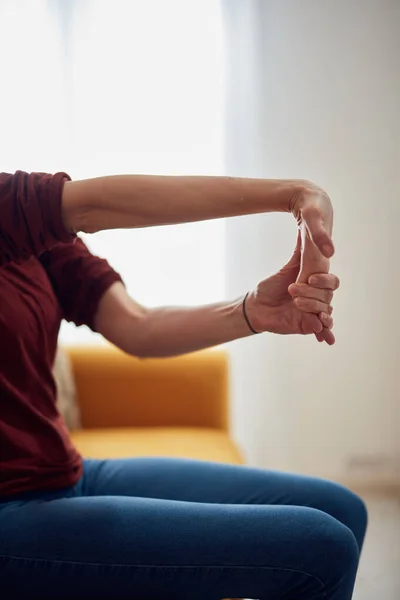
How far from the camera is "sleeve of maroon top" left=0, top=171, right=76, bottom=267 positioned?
2.75 ft

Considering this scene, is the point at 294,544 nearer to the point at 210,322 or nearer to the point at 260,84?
the point at 210,322

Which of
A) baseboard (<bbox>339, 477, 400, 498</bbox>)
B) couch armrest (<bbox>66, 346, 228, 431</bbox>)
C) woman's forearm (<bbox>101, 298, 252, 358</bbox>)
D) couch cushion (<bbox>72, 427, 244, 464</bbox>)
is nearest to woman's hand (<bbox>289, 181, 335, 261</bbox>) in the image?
woman's forearm (<bbox>101, 298, 252, 358</bbox>)

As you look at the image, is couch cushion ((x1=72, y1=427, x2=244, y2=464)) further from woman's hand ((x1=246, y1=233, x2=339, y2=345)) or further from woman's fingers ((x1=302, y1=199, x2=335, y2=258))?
woman's fingers ((x1=302, y1=199, x2=335, y2=258))

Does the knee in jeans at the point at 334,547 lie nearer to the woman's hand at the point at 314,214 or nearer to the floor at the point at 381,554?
the woman's hand at the point at 314,214

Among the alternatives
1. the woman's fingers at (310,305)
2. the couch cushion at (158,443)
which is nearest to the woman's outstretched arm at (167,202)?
the woman's fingers at (310,305)

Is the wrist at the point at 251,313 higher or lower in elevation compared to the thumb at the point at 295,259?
lower

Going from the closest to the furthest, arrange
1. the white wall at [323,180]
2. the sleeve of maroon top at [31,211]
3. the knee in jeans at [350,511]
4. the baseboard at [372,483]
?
the sleeve of maroon top at [31,211] → the knee in jeans at [350,511] → the white wall at [323,180] → the baseboard at [372,483]

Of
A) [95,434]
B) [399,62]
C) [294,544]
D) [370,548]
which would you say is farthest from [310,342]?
[294,544]

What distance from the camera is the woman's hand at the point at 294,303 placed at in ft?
3.09

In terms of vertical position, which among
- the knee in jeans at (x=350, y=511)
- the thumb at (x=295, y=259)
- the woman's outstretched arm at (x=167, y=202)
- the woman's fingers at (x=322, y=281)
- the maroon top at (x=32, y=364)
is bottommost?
the knee in jeans at (x=350, y=511)

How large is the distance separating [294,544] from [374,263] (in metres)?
1.74

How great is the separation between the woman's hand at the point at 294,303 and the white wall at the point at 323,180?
1298mm

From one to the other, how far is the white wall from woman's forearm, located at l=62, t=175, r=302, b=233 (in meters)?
1.50

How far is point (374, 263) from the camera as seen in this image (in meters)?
2.46
